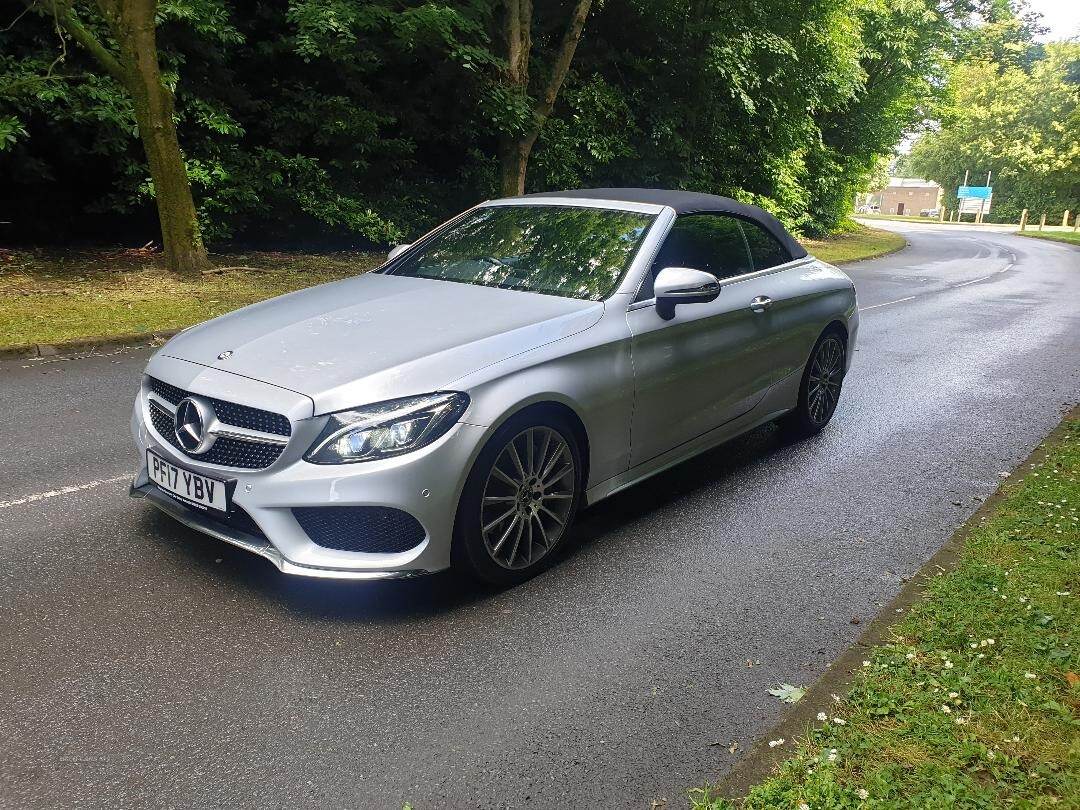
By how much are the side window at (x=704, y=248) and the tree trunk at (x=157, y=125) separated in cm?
906

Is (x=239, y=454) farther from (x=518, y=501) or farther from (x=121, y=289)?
(x=121, y=289)

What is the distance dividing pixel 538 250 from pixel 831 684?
A: 263cm

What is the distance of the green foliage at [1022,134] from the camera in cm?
6512

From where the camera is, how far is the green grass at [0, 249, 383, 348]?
29.8 feet

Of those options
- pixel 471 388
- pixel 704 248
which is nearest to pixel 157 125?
pixel 704 248

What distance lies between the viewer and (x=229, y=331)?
156 inches

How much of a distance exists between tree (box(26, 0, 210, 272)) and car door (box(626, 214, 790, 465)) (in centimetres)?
906

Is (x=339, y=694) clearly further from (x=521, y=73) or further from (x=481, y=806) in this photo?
(x=521, y=73)

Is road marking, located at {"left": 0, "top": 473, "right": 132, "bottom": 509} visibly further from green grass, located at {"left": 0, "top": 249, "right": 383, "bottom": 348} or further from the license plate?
green grass, located at {"left": 0, "top": 249, "right": 383, "bottom": 348}

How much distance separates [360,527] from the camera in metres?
3.32

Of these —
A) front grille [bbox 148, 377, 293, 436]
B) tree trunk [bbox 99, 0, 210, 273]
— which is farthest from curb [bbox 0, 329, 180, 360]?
front grille [bbox 148, 377, 293, 436]

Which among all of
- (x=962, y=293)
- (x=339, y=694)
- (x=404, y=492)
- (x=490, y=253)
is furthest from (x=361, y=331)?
(x=962, y=293)

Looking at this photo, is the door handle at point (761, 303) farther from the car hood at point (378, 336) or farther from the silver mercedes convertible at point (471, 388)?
the car hood at point (378, 336)

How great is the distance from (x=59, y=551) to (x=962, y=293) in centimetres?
1657
